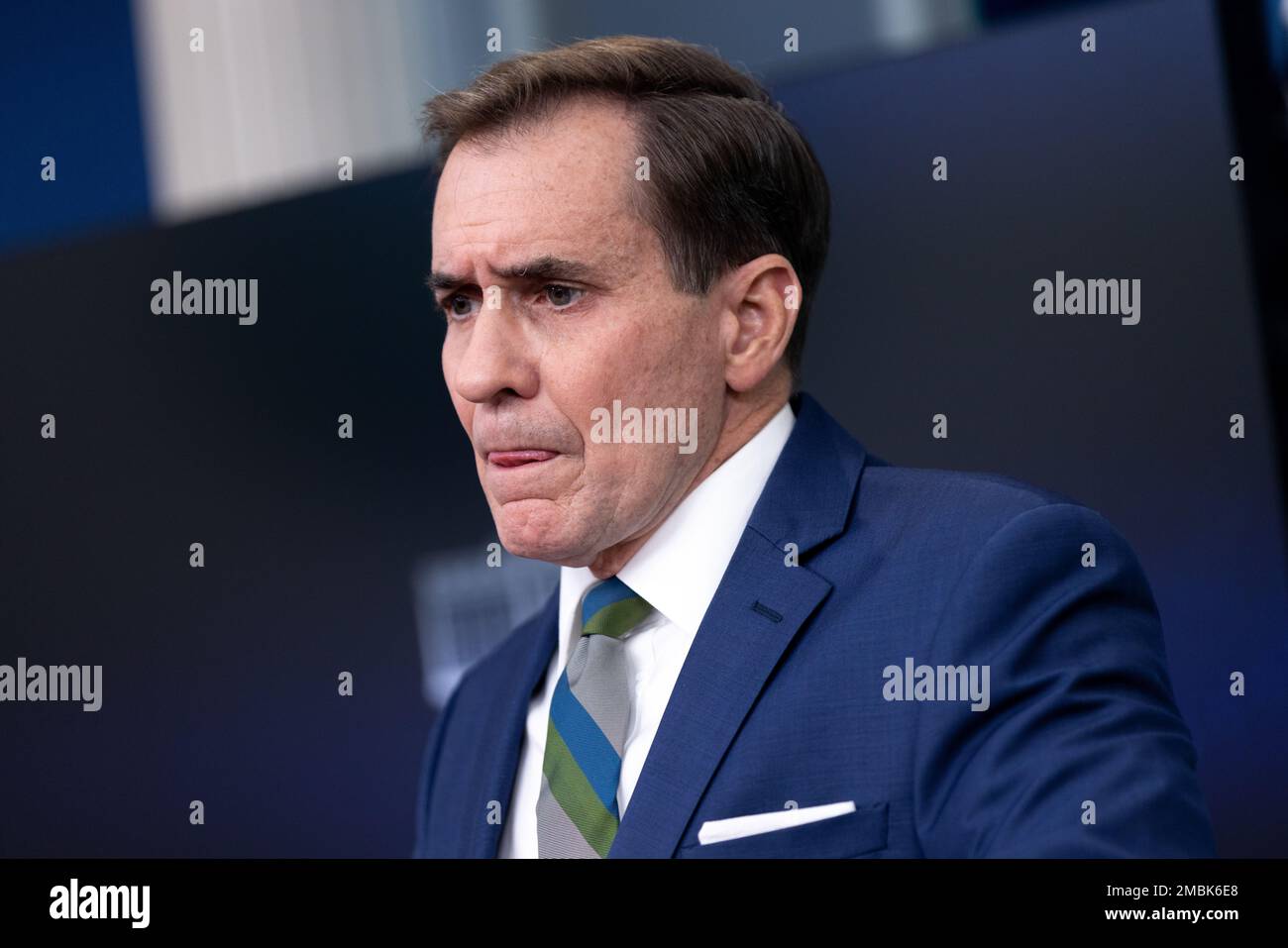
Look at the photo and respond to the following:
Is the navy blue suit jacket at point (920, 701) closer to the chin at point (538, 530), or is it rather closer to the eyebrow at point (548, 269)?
the chin at point (538, 530)

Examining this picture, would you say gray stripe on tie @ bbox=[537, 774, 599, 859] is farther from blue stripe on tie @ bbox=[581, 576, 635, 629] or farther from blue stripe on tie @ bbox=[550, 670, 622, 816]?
blue stripe on tie @ bbox=[581, 576, 635, 629]

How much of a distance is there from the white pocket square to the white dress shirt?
0.71ft

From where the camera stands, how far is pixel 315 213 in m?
3.39

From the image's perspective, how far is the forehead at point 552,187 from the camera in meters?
2.29

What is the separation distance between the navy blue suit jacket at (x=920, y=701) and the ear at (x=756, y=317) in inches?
5.6

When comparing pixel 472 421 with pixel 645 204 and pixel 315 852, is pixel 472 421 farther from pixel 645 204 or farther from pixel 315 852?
pixel 315 852

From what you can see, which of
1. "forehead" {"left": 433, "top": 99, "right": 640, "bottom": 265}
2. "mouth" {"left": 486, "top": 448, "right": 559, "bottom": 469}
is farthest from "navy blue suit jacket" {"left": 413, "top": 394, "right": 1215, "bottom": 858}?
"forehead" {"left": 433, "top": 99, "right": 640, "bottom": 265}

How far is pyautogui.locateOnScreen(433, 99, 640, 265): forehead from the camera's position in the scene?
2287 mm

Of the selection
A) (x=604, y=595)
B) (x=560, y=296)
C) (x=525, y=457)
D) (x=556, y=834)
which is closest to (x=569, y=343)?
(x=560, y=296)

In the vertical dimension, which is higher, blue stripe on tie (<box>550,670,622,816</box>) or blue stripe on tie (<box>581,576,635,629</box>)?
blue stripe on tie (<box>581,576,635,629</box>)

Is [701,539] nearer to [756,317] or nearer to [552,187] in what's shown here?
[756,317]

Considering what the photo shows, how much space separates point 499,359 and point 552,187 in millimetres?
292

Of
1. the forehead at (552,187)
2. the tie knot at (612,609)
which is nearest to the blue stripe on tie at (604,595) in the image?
the tie knot at (612,609)

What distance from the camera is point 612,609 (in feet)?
7.63
